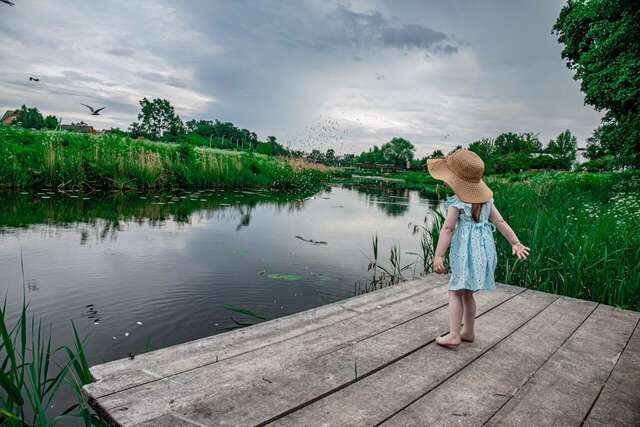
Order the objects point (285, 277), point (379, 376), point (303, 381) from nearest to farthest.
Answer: point (303, 381)
point (379, 376)
point (285, 277)

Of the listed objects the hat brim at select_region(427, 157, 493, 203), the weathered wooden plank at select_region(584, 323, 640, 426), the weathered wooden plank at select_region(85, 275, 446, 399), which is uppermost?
the hat brim at select_region(427, 157, 493, 203)

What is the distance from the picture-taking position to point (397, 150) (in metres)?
111

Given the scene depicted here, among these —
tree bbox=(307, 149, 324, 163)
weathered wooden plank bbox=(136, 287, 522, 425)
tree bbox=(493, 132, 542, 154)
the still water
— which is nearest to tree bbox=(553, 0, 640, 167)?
the still water

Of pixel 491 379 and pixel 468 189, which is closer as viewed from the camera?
pixel 491 379

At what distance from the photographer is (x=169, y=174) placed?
52.9 ft

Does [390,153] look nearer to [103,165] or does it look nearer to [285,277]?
[103,165]

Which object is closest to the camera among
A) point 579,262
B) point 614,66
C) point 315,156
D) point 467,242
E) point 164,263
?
point 467,242

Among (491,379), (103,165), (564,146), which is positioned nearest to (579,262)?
(491,379)

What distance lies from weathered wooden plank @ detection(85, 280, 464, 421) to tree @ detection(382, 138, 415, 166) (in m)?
99.5

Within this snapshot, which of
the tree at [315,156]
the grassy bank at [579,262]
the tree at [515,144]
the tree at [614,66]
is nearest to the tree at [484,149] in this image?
the tree at [515,144]

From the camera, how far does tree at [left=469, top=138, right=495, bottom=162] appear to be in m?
A: 43.4

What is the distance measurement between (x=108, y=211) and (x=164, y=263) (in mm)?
4923

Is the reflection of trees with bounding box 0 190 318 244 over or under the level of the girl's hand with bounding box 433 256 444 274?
under

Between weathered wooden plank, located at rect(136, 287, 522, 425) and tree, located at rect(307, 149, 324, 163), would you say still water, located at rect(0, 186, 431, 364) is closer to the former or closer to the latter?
weathered wooden plank, located at rect(136, 287, 522, 425)
